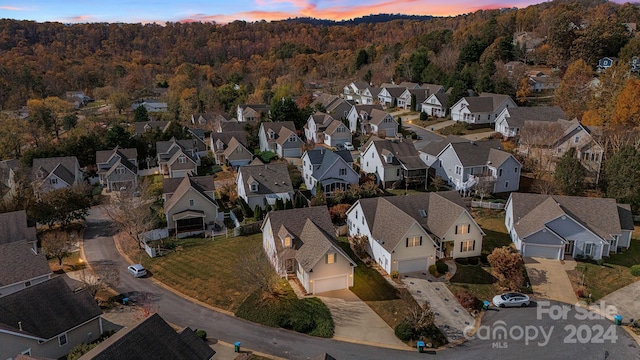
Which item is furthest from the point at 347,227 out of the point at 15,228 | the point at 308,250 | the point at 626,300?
the point at 15,228

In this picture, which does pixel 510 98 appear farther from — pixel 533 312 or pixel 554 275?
pixel 533 312

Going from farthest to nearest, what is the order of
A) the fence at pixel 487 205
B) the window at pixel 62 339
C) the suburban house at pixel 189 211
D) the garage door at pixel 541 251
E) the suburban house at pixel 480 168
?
1. the suburban house at pixel 480 168
2. the fence at pixel 487 205
3. the suburban house at pixel 189 211
4. the garage door at pixel 541 251
5. the window at pixel 62 339

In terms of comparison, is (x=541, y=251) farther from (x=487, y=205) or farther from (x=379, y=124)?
(x=379, y=124)

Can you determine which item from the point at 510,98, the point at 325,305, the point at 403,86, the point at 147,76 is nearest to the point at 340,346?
the point at 325,305

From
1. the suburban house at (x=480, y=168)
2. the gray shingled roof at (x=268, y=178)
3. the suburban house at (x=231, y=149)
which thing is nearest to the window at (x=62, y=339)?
the gray shingled roof at (x=268, y=178)

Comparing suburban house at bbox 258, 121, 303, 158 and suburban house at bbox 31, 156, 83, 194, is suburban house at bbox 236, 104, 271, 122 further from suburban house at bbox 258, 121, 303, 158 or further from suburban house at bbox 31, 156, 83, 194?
suburban house at bbox 31, 156, 83, 194

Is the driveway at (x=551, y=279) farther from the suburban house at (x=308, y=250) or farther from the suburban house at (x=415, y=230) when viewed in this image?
the suburban house at (x=308, y=250)
